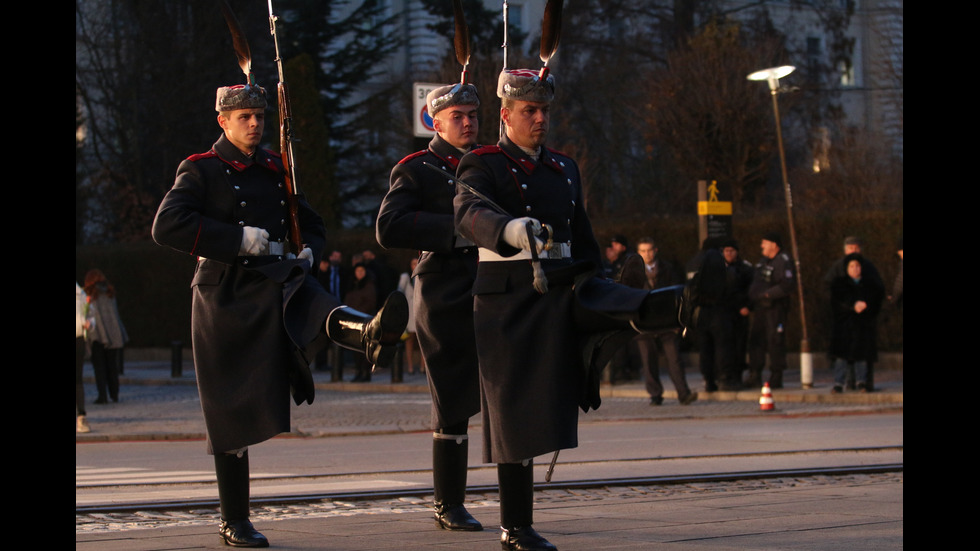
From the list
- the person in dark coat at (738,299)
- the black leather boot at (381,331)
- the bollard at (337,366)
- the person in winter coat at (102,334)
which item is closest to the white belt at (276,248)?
the black leather boot at (381,331)

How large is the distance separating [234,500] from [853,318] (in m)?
12.1

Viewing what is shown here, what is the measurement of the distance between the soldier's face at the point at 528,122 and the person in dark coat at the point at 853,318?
463 inches

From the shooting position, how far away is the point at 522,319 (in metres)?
6.47

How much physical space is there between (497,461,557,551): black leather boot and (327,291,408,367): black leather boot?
75cm

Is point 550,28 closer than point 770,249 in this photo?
Yes

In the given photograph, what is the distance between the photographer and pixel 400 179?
7578mm

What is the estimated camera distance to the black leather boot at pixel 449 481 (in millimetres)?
7363

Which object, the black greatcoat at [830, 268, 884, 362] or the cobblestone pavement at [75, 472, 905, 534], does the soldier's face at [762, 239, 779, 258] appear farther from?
the cobblestone pavement at [75, 472, 905, 534]

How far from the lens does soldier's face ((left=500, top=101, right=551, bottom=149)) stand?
664cm

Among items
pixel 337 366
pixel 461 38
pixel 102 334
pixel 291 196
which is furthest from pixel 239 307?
pixel 337 366

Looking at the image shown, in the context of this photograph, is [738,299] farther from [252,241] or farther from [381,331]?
[381,331]

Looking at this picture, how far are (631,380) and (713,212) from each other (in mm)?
2583
